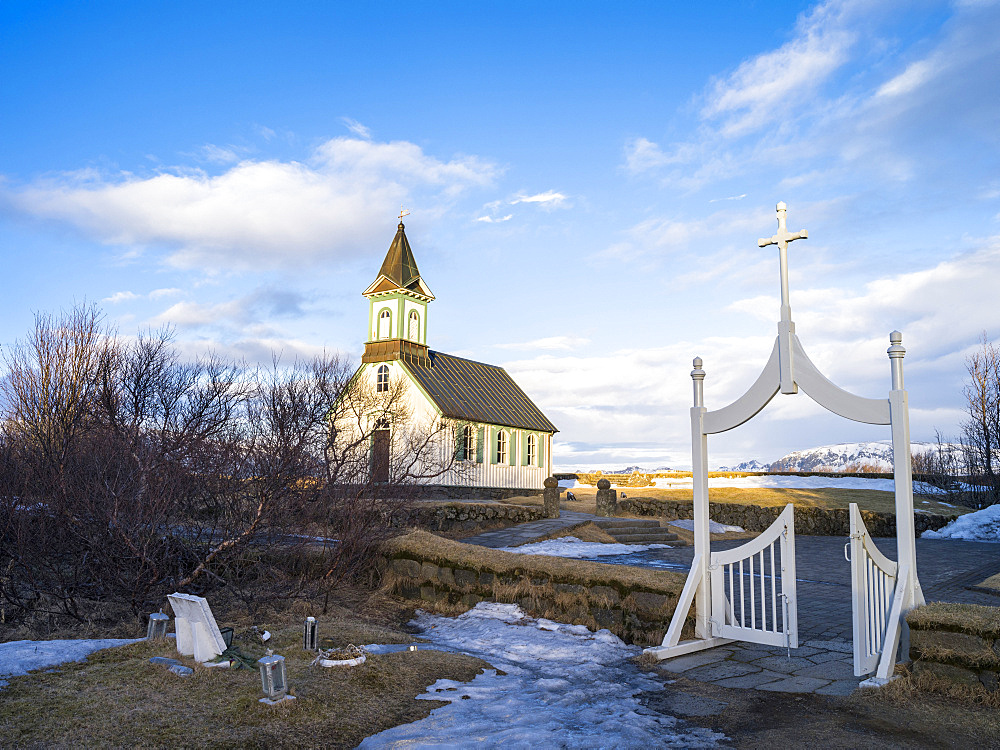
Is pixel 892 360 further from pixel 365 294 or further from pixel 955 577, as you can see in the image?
pixel 365 294

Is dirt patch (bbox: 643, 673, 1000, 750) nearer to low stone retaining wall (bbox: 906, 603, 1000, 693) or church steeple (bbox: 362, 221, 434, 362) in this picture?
low stone retaining wall (bbox: 906, 603, 1000, 693)

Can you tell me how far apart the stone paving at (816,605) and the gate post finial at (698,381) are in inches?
96.6

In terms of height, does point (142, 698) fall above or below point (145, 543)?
below

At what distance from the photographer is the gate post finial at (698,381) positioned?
7465 mm

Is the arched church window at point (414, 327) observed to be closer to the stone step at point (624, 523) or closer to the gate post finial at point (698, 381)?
the stone step at point (624, 523)

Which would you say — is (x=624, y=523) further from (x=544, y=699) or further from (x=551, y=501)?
(x=544, y=699)

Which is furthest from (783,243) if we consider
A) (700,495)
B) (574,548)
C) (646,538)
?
(646,538)

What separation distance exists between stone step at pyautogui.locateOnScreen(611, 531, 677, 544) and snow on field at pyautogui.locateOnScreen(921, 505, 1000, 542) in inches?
299

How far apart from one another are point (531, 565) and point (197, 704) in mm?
5049

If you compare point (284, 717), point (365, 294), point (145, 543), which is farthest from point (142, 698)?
point (365, 294)

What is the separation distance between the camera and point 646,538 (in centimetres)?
1734

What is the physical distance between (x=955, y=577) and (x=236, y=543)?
10662 millimetres

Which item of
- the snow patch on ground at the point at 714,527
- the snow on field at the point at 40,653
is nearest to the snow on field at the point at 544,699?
the snow on field at the point at 40,653

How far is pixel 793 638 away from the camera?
20.9ft
